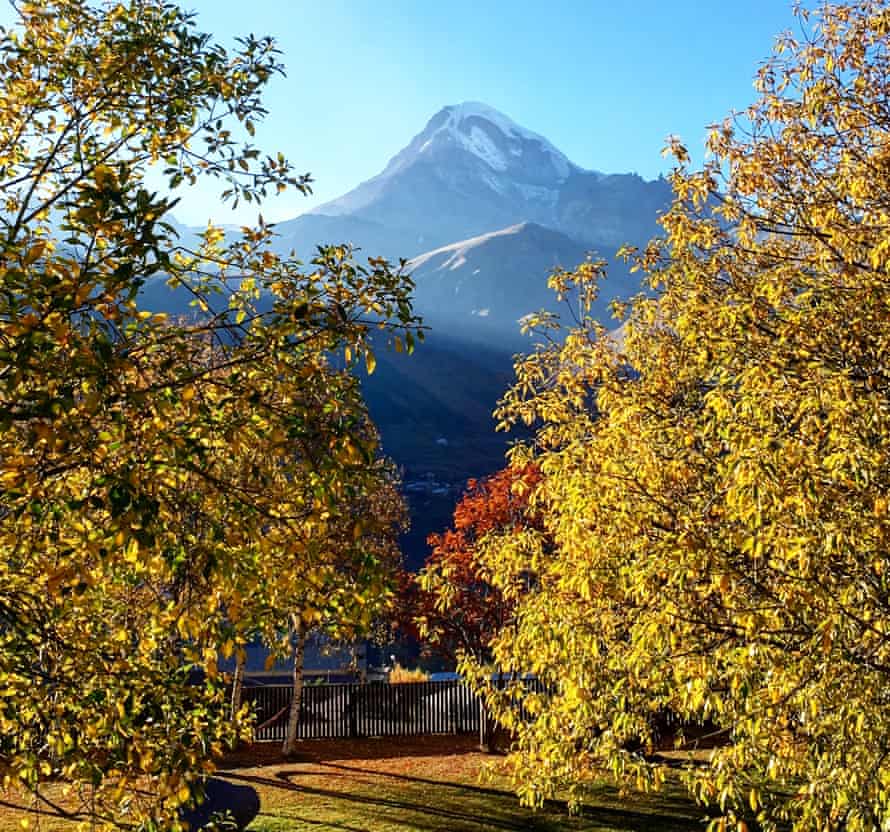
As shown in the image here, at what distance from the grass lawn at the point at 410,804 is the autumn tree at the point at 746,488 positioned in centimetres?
576

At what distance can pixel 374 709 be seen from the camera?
86.8 feet

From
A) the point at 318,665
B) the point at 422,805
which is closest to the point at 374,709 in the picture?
the point at 422,805

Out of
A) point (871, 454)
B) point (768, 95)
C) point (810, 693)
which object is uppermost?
point (768, 95)

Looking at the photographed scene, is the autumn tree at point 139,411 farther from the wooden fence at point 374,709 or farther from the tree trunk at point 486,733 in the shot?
the wooden fence at point 374,709

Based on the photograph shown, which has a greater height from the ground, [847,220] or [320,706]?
[847,220]

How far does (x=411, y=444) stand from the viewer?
129 m

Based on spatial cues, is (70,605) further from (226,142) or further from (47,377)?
(226,142)

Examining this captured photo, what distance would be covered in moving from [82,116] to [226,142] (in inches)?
40.7

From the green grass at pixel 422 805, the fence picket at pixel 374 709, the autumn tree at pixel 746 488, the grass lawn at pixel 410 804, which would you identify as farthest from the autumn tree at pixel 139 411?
the fence picket at pixel 374 709

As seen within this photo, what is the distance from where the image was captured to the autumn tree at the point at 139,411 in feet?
12.9

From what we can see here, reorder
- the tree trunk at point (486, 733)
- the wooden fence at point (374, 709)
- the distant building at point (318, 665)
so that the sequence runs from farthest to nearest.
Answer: the distant building at point (318, 665), the wooden fence at point (374, 709), the tree trunk at point (486, 733)

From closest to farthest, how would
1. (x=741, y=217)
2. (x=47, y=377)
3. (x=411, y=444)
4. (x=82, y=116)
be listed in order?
(x=47, y=377) < (x=82, y=116) < (x=741, y=217) < (x=411, y=444)

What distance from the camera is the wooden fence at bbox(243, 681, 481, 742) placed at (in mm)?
25938

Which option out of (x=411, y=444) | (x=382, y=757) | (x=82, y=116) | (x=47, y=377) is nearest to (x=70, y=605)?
(x=47, y=377)
